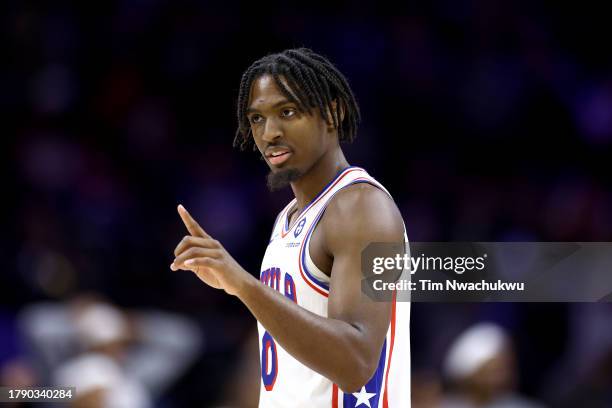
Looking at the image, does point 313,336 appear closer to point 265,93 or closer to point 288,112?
point 288,112

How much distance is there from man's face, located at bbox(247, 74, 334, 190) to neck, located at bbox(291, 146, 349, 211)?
0.03 meters

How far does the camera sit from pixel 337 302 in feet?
9.29

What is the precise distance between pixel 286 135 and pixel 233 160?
5.37 m

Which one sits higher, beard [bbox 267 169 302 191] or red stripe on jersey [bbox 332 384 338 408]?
beard [bbox 267 169 302 191]

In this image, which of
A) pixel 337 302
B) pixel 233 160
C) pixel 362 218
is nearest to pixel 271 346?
pixel 337 302

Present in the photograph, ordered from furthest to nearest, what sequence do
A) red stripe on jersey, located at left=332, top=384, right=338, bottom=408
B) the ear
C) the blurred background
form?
the blurred background, the ear, red stripe on jersey, located at left=332, top=384, right=338, bottom=408

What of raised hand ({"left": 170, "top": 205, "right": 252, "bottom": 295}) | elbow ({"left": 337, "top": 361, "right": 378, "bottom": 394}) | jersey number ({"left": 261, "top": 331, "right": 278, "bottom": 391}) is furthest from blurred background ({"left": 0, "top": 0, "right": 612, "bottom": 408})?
raised hand ({"left": 170, "top": 205, "right": 252, "bottom": 295})

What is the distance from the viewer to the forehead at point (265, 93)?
3.27m

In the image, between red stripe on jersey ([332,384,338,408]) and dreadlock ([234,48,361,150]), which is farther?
dreadlock ([234,48,361,150])

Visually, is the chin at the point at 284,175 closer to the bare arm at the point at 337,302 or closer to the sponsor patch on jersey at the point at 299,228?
the sponsor patch on jersey at the point at 299,228

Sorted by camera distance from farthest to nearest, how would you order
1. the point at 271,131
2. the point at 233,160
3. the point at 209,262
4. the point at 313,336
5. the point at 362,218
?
the point at 233,160 < the point at 271,131 < the point at 362,218 < the point at 313,336 < the point at 209,262

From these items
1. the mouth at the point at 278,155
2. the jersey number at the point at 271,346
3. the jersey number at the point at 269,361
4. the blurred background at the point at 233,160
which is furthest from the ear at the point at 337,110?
the blurred background at the point at 233,160

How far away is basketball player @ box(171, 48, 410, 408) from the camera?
268 cm

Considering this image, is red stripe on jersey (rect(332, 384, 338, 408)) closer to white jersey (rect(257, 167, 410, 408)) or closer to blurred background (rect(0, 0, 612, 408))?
white jersey (rect(257, 167, 410, 408))
